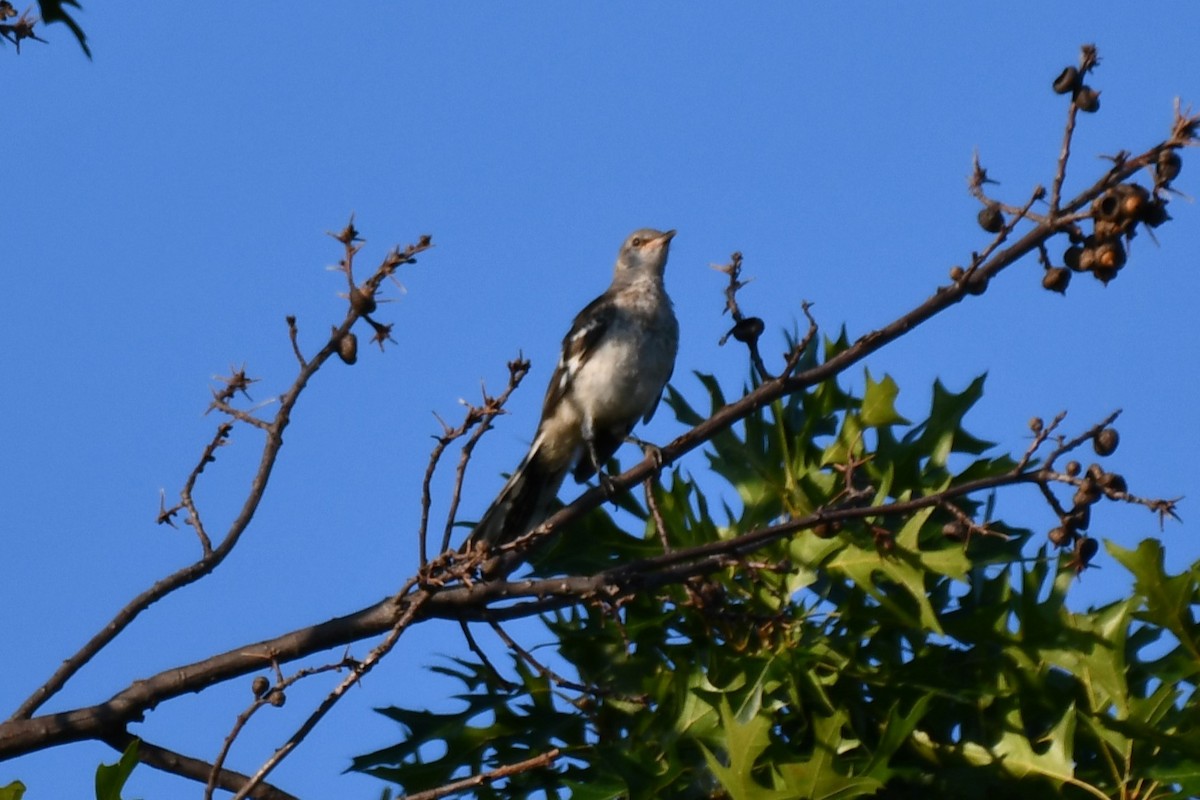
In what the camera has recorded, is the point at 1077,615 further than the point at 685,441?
Yes

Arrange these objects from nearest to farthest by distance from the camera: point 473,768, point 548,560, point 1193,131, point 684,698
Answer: point 1193,131 < point 684,698 < point 473,768 < point 548,560

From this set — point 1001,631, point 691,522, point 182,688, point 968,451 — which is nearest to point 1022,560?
point 1001,631

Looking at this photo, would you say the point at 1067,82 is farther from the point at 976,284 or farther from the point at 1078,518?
the point at 1078,518

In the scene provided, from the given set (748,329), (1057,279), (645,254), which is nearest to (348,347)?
(748,329)

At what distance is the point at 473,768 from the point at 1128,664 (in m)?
2.37

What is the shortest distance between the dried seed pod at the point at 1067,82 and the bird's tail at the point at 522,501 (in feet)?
10.7

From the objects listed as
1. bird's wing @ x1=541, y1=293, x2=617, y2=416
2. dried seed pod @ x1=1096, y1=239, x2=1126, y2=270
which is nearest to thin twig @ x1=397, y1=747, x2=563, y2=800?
dried seed pod @ x1=1096, y1=239, x2=1126, y2=270

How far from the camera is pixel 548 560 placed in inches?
244

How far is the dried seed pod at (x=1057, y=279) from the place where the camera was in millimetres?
4262

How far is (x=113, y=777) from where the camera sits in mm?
4102

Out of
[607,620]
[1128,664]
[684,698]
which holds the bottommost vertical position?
[1128,664]

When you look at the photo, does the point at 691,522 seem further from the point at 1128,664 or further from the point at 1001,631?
the point at 1128,664

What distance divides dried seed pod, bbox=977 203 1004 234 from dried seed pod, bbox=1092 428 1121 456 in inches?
24.6

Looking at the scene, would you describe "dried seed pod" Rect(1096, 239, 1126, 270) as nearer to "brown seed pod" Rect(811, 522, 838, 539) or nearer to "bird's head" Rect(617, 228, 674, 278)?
"brown seed pod" Rect(811, 522, 838, 539)
